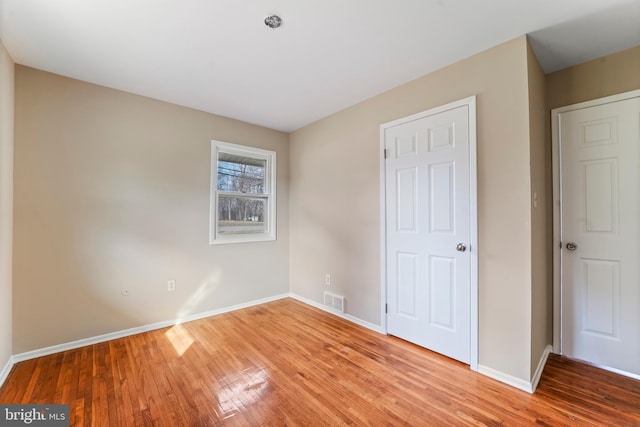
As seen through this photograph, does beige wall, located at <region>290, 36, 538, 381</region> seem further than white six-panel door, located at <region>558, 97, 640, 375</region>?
No

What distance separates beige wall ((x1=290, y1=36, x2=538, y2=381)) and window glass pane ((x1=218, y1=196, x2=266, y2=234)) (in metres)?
0.62

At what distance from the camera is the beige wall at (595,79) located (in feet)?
6.66

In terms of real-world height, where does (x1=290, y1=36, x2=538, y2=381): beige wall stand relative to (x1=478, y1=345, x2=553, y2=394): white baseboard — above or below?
above

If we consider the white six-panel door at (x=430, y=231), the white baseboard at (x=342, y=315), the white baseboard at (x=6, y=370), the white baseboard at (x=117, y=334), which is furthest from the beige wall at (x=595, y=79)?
the white baseboard at (x=6, y=370)

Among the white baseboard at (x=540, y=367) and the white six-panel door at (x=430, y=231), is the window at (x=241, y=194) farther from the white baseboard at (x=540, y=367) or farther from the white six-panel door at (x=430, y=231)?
the white baseboard at (x=540, y=367)

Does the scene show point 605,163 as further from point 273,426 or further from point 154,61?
point 154,61

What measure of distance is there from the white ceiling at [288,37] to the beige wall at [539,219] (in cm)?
33

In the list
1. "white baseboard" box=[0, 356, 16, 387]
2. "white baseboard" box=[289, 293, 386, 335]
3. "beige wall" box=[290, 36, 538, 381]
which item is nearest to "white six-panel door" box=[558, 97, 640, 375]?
"beige wall" box=[290, 36, 538, 381]

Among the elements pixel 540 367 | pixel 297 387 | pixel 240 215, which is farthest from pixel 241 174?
pixel 540 367

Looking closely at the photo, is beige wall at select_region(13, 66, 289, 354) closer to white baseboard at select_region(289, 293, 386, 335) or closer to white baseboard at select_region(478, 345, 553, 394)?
white baseboard at select_region(289, 293, 386, 335)

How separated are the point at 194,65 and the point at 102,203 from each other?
1.60 meters

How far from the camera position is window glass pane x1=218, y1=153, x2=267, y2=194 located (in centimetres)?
349

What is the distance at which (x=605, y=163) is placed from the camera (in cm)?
214

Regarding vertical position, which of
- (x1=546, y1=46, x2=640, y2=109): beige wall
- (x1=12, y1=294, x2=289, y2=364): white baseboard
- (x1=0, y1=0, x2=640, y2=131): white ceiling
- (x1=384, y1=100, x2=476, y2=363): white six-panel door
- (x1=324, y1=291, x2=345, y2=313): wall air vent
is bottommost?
(x1=12, y1=294, x2=289, y2=364): white baseboard
